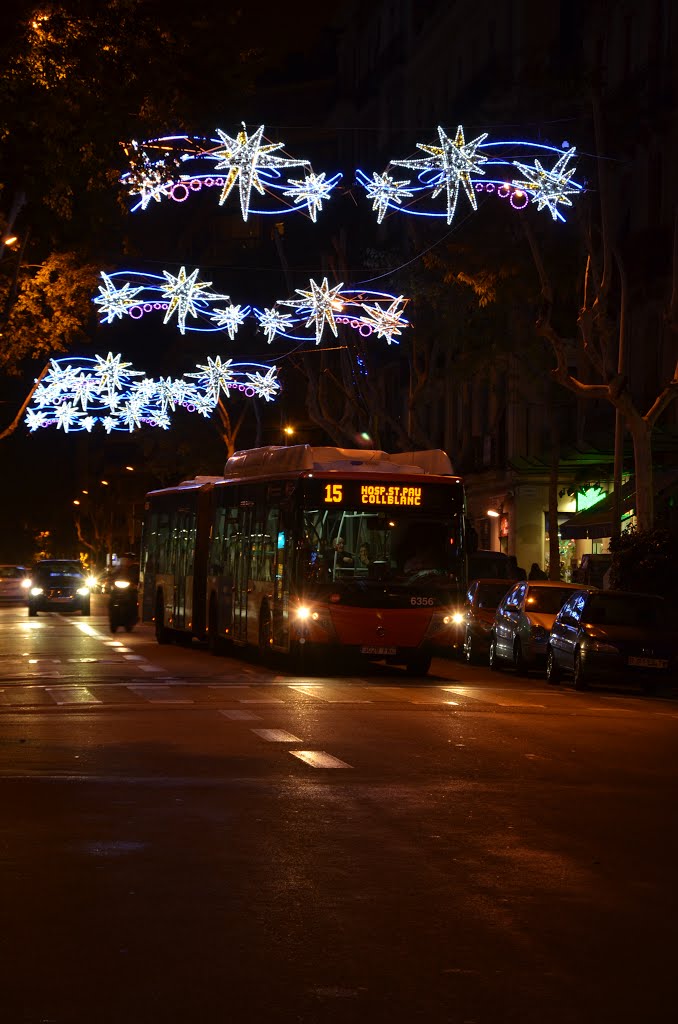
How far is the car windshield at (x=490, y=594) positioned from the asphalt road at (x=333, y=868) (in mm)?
16439

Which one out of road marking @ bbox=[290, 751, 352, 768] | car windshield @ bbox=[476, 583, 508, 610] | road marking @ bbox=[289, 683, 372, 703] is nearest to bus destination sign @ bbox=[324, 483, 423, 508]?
road marking @ bbox=[289, 683, 372, 703]

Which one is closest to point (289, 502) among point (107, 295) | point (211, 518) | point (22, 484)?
point (211, 518)

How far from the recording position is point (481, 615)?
36625 millimetres

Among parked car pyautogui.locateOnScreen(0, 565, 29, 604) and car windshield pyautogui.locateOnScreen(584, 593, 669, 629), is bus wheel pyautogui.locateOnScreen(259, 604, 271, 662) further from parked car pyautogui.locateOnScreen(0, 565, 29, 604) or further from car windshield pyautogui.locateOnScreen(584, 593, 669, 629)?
parked car pyautogui.locateOnScreen(0, 565, 29, 604)

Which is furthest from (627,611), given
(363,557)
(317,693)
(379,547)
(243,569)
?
(243,569)

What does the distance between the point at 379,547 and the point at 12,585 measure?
178 feet

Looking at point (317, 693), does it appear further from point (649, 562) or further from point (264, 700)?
point (649, 562)

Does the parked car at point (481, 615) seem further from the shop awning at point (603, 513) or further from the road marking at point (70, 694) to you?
the road marking at point (70, 694)

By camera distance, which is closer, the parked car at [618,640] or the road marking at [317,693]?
the road marking at [317,693]

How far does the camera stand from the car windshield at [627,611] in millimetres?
27938

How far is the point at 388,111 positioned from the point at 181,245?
187ft

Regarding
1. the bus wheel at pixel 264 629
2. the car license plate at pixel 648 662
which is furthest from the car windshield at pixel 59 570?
the car license plate at pixel 648 662

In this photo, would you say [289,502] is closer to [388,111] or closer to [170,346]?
[388,111]

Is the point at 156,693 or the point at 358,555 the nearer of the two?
the point at 156,693
